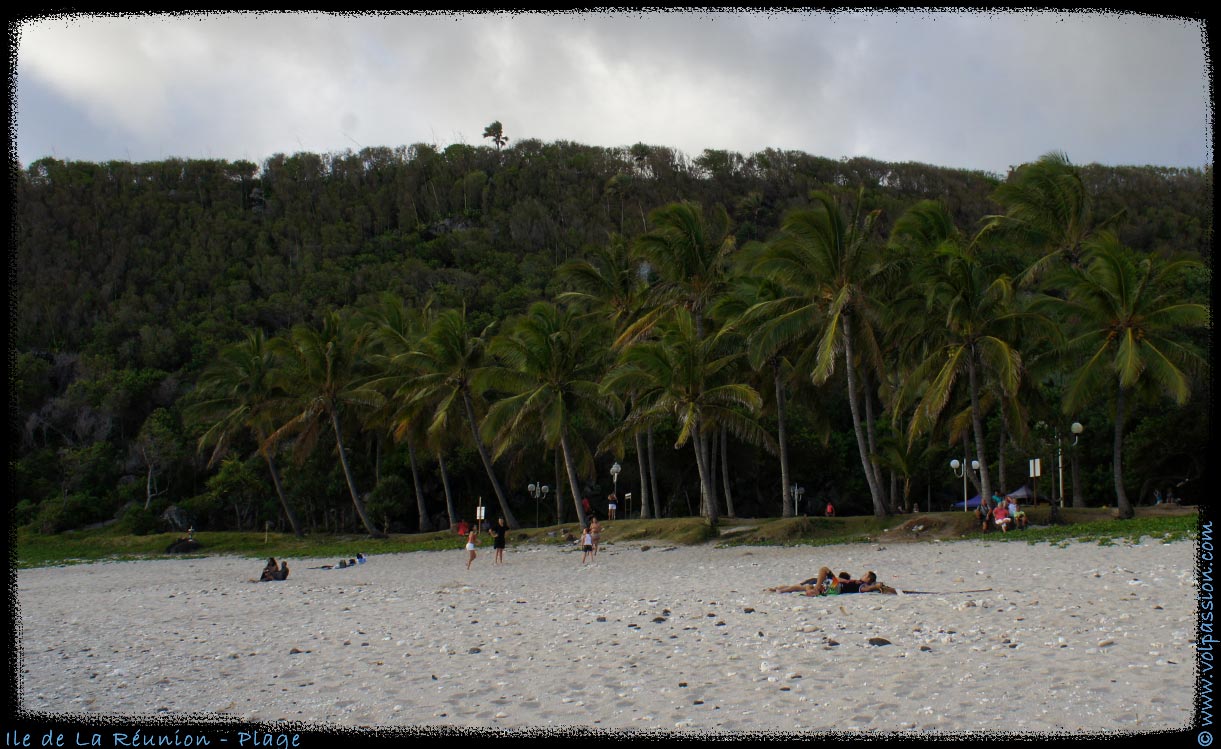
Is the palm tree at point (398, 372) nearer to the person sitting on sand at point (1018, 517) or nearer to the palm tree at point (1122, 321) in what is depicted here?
the person sitting on sand at point (1018, 517)

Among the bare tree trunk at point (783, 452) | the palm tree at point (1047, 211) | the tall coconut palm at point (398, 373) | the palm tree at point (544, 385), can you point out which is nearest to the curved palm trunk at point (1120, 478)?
the palm tree at point (1047, 211)

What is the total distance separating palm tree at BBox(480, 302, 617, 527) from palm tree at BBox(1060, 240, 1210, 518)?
1412cm

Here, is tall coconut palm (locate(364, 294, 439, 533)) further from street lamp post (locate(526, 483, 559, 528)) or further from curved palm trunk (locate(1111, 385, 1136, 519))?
curved palm trunk (locate(1111, 385, 1136, 519))

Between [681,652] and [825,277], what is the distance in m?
16.9

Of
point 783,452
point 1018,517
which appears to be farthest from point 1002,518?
point 783,452

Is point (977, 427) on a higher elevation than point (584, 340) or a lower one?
lower

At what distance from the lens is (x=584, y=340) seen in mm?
30828

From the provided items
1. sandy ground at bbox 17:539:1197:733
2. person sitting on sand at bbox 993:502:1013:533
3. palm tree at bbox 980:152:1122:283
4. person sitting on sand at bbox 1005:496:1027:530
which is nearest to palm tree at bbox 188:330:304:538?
sandy ground at bbox 17:539:1197:733

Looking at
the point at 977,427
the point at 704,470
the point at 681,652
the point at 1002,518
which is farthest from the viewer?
the point at 704,470

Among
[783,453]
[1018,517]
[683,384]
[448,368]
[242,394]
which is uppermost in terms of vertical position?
[448,368]

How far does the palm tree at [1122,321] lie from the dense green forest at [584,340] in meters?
0.08

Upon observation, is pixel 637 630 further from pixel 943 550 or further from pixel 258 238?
pixel 258 238

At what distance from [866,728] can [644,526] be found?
20535 millimetres

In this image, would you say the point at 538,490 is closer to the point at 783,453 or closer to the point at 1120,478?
the point at 783,453
